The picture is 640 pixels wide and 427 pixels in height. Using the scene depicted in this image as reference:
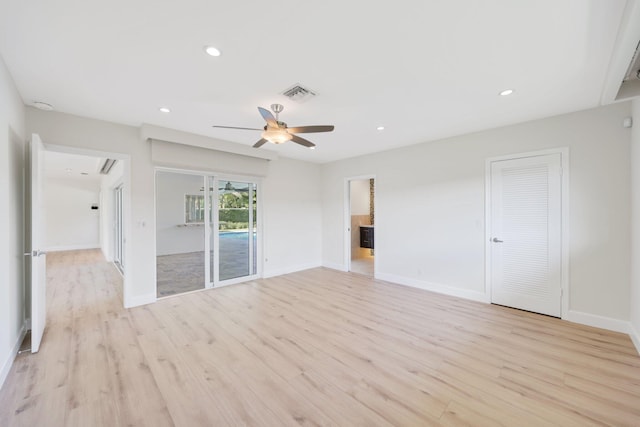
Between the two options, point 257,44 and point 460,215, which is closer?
point 257,44

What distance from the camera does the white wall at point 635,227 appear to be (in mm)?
2639

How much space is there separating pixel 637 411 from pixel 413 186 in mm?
3575

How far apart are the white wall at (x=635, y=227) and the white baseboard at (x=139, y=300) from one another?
5.87 meters

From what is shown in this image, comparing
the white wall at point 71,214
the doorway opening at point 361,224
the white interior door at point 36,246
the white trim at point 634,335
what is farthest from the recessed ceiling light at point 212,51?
the white wall at point 71,214

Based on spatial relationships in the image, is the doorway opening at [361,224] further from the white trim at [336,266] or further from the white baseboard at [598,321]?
the white baseboard at [598,321]

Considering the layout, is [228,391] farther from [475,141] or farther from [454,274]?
[475,141]

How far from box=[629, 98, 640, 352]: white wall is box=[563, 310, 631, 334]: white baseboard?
0.12m

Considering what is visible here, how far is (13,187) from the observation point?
8.36ft

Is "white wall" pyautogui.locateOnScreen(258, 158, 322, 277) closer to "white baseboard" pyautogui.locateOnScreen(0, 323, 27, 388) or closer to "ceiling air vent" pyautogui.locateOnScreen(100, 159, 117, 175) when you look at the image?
"white baseboard" pyautogui.locateOnScreen(0, 323, 27, 388)

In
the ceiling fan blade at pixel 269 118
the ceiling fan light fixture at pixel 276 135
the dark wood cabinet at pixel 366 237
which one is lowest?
the dark wood cabinet at pixel 366 237

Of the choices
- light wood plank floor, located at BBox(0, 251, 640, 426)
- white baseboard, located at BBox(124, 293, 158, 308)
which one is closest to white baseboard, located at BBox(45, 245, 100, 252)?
light wood plank floor, located at BBox(0, 251, 640, 426)

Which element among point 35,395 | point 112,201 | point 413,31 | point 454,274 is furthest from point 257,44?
point 112,201

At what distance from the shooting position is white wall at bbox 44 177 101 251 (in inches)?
356

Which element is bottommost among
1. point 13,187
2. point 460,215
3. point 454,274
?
point 454,274
